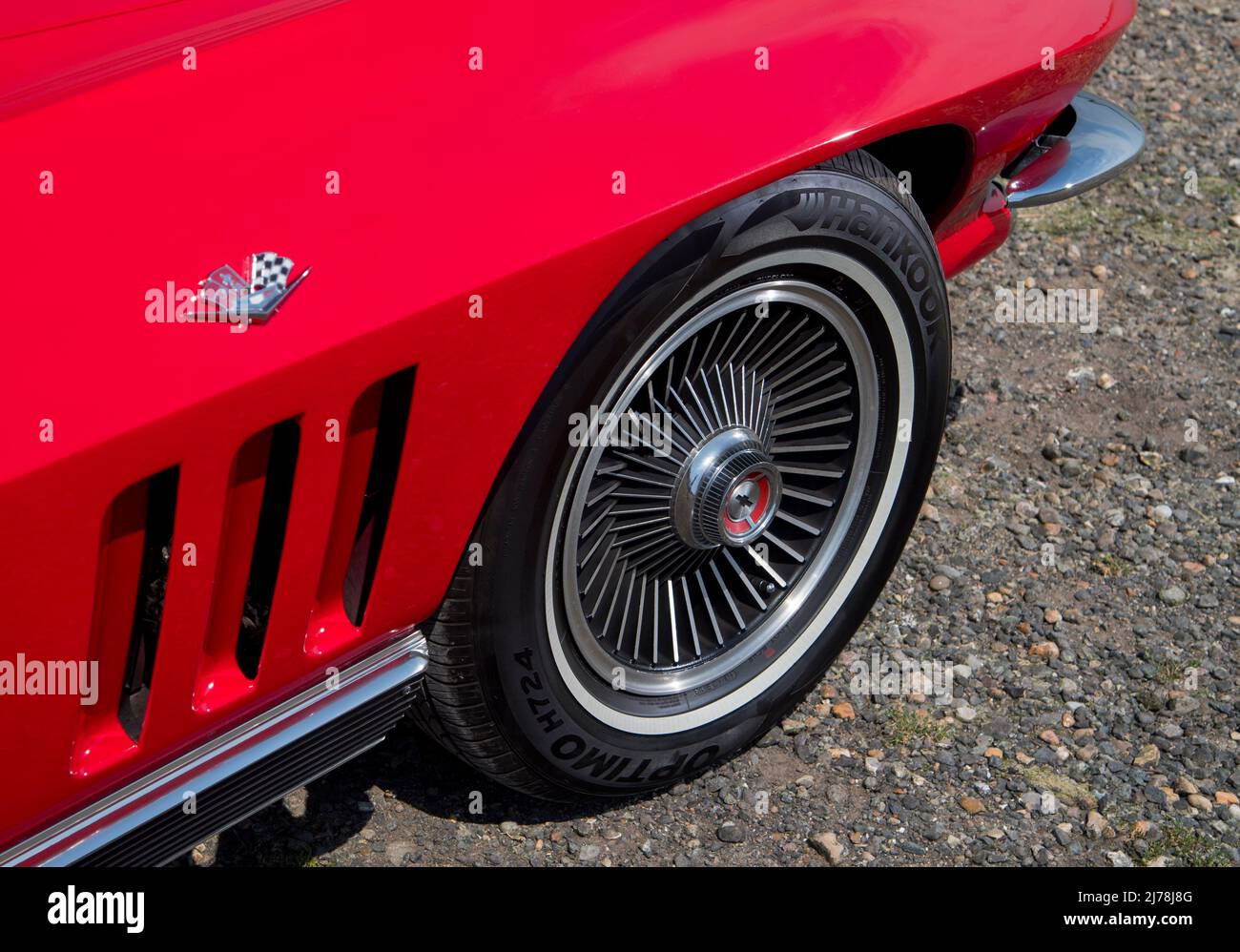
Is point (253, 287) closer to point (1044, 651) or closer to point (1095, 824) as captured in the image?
point (1095, 824)

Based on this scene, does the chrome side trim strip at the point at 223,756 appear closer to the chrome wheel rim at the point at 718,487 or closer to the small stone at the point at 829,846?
the chrome wheel rim at the point at 718,487

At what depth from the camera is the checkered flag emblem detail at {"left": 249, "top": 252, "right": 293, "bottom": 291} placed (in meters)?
1.65

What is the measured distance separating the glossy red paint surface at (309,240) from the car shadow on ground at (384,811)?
Answer: 68 cm

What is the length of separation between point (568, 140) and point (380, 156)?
28 centimetres

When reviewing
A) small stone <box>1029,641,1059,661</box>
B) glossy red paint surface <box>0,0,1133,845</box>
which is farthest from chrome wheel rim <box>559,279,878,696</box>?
small stone <box>1029,641,1059,661</box>

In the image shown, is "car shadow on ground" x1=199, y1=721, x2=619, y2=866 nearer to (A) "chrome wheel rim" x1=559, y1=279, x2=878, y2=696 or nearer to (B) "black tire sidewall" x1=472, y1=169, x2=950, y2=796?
(B) "black tire sidewall" x1=472, y1=169, x2=950, y2=796

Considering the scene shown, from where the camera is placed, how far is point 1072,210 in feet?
14.5

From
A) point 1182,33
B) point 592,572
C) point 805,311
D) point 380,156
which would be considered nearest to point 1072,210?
point 1182,33

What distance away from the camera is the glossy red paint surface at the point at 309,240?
1568 mm

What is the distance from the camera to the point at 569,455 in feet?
6.63

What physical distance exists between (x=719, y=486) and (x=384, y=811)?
916mm

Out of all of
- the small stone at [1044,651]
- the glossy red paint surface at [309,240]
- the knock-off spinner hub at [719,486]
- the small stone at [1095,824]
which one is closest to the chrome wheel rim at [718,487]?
the knock-off spinner hub at [719,486]

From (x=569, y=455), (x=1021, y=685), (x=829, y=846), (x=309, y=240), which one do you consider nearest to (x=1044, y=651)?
(x=1021, y=685)
